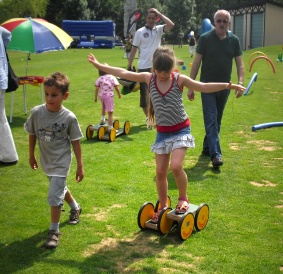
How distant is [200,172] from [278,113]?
587 centimetres

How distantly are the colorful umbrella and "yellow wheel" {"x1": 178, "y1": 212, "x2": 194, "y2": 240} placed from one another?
608 cm

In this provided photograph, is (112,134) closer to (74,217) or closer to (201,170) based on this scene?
(201,170)

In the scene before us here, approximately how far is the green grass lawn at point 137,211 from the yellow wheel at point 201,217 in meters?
0.08

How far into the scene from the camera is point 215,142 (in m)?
7.44

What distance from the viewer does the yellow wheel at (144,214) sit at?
511 centimetres

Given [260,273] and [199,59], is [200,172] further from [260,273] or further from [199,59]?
[260,273]

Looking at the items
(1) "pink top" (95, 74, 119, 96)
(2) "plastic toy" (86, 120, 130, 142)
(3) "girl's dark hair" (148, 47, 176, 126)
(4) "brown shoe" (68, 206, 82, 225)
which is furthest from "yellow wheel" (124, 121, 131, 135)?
(3) "girl's dark hair" (148, 47, 176, 126)

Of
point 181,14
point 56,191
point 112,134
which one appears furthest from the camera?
point 181,14

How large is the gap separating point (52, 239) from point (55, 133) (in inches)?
41.0

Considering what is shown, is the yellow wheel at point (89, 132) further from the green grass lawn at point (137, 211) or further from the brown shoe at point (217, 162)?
the brown shoe at point (217, 162)

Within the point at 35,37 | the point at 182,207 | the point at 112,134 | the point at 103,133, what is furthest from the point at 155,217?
the point at 35,37

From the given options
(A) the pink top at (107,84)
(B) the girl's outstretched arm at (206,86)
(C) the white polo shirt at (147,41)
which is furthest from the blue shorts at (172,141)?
(C) the white polo shirt at (147,41)

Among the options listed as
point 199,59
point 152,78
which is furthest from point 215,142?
point 152,78

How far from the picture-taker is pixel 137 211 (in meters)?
5.76
